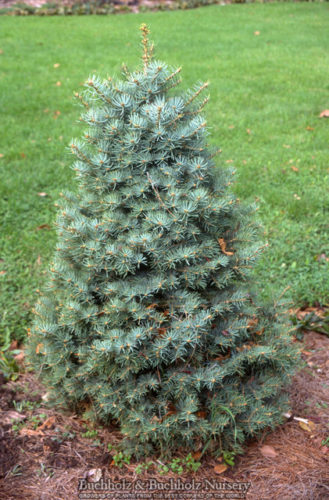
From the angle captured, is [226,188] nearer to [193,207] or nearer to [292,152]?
[193,207]

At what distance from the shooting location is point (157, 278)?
2.46 metres

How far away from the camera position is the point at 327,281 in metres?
4.26

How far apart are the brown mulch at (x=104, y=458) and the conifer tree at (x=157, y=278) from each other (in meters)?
0.17

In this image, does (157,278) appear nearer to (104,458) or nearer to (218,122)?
(104,458)

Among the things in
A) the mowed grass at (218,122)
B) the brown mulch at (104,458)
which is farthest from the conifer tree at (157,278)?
the mowed grass at (218,122)

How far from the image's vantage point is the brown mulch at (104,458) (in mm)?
2572

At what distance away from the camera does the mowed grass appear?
453cm

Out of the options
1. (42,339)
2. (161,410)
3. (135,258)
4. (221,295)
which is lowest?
(161,410)

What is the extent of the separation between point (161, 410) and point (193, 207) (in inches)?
42.3

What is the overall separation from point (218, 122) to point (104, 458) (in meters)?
5.25

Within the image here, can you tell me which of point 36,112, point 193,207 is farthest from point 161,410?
point 36,112

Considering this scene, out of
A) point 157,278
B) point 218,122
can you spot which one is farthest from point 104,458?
point 218,122

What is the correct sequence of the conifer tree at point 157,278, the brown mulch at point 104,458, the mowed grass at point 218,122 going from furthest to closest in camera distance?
the mowed grass at point 218,122 → the brown mulch at point 104,458 → the conifer tree at point 157,278

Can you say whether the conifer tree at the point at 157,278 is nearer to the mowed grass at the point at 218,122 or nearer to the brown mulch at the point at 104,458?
the brown mulch at the point at 104,458
